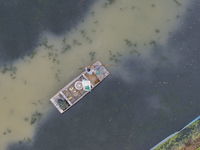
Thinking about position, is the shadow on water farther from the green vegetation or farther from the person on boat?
the green vegetation

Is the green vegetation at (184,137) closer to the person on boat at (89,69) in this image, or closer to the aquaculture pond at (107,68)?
the aquaculture pond at (107,68)

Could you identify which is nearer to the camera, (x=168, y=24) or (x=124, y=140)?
(x=124, y=140)

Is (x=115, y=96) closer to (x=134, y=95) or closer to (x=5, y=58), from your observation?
(x=134, y=95)

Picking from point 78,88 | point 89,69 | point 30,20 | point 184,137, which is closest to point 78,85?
point 78,88

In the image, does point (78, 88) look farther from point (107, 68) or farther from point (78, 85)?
point (107, 68)

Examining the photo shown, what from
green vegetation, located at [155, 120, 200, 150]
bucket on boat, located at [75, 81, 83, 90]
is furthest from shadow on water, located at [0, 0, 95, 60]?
green vegetation, located at [155, 120, 200, 150]

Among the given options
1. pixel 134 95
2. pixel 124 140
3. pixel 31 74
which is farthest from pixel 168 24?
pixel 31 74

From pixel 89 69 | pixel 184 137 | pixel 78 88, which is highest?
pixel 89 69
